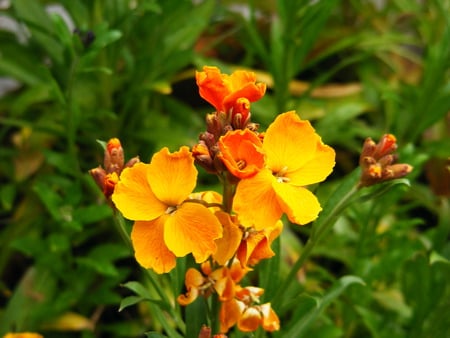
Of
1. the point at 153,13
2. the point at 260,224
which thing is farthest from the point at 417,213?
the point at 260,224

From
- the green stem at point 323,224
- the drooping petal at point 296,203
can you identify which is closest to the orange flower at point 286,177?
the drooping petal at point 296,203

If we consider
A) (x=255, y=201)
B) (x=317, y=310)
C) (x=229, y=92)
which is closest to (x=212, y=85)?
(x=229, y=92)

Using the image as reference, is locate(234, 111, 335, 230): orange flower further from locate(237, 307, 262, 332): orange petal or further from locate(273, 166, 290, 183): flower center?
locate(237, 307, 262, 332): orange petal

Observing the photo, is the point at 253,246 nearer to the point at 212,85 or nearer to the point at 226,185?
the point at 226,185

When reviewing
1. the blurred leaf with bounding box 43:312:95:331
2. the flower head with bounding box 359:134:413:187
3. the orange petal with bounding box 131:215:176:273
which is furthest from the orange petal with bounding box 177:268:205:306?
the blurred leaf with bounding box 43:312:95:331

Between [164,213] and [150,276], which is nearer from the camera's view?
[164,213]

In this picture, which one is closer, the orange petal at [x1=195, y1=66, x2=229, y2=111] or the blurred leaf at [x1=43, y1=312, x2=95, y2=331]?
the orange petal at [x1=195, y1=66, x2=229, y2=111]

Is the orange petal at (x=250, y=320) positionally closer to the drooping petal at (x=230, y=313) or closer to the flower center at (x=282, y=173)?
the drooping petal at (x=230, y=313)

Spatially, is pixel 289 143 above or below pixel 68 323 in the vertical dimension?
above
